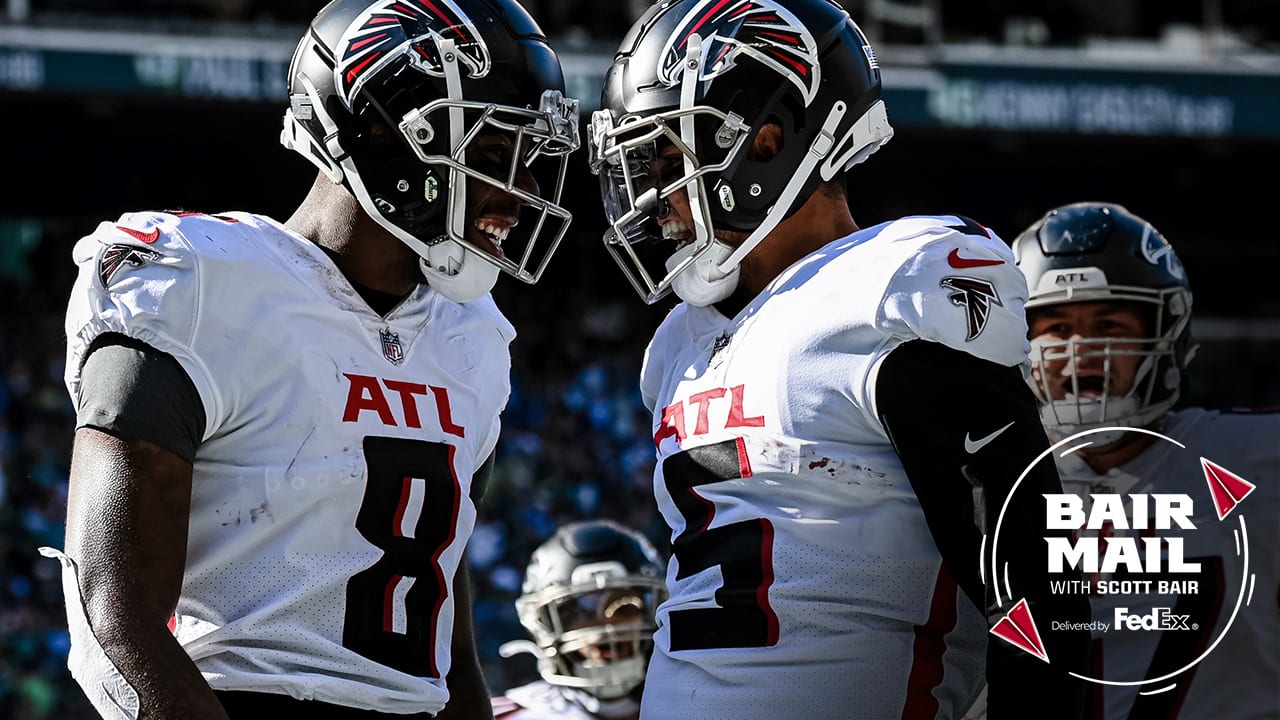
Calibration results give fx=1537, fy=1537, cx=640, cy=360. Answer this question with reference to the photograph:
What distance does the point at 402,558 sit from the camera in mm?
2326

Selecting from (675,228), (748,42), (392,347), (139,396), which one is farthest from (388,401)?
(748,42)

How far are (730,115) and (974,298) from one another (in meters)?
0.52

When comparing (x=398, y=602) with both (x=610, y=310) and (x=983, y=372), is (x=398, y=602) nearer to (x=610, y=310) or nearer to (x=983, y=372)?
(x=983, y=372)

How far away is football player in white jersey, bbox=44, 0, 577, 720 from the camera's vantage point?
6.69 feet

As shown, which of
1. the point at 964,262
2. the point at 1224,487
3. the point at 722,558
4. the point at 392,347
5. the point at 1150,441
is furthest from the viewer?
the point at 1150,441

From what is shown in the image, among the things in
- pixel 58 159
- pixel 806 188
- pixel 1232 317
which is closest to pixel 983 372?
pixel 806 188

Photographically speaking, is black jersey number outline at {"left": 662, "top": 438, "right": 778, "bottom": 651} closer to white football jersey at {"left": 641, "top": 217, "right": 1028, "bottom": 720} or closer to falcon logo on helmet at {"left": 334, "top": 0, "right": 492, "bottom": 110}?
white football jersey at {"left": 641, "top": 217, "right": 1028, "bottom": 720}

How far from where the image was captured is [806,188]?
7.72ft

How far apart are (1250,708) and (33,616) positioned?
24.0 feet

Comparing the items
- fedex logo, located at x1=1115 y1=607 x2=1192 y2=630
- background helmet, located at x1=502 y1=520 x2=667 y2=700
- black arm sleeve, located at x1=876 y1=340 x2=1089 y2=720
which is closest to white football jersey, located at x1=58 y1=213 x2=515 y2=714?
black arm sleeve, located at x1=876 y1=340 x2=1089 y2=720

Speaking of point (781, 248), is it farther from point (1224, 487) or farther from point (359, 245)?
point (1224, 487)

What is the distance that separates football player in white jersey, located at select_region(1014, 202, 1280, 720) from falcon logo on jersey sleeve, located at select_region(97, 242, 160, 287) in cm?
160

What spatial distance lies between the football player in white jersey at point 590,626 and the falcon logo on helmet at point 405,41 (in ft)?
7.36

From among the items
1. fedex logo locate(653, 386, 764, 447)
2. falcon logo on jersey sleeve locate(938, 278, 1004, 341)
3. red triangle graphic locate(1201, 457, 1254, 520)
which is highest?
falcon logo on jersey sleeve locate(938, 278, 1004, 341)
